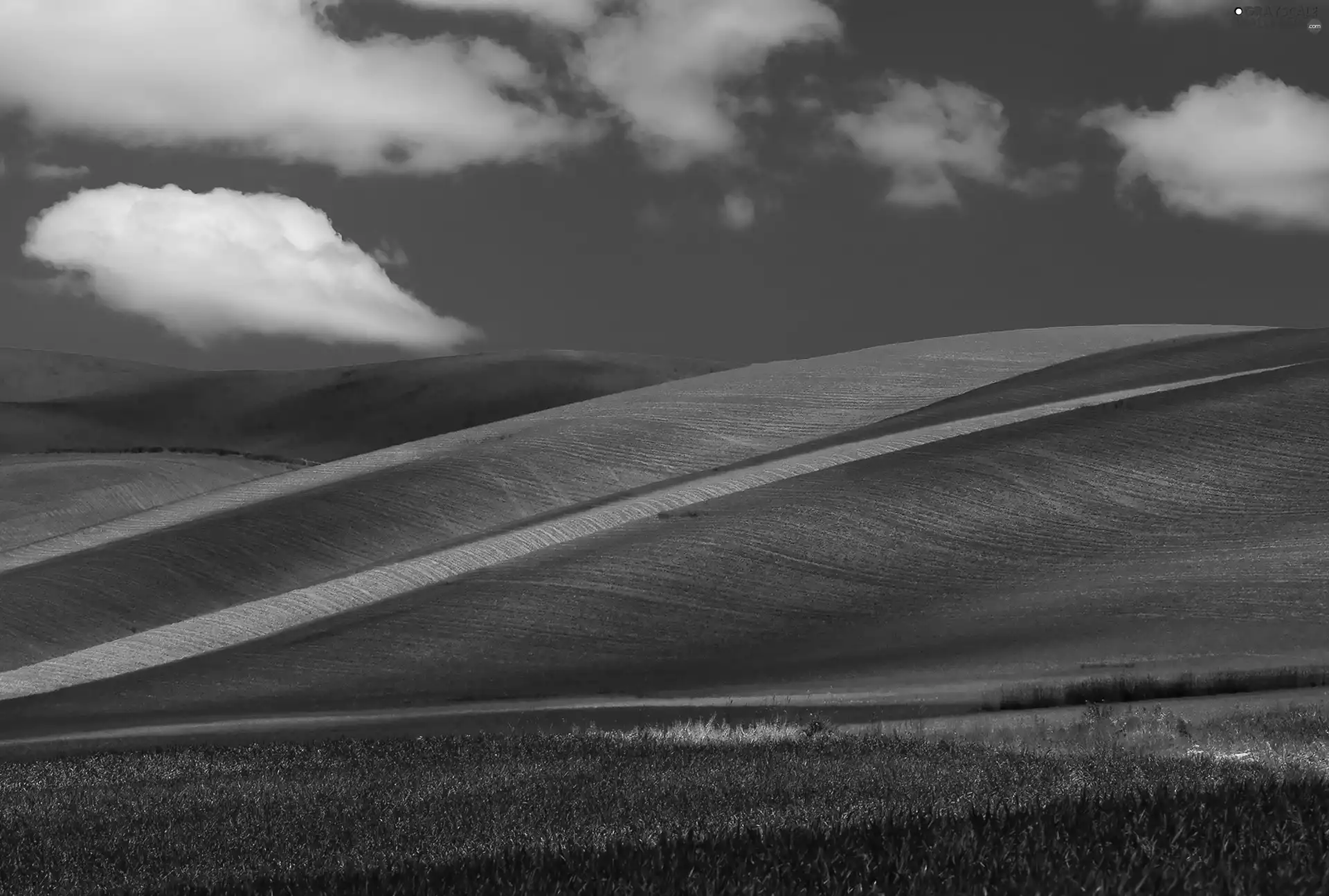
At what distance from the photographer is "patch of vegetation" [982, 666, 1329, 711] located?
1902cm

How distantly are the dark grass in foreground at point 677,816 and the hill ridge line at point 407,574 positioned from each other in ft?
54.1

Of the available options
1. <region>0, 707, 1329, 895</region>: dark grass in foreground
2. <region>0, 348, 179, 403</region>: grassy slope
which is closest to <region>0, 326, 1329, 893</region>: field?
<region>0, 707, 1329, 895</region>: dark grass in foreground

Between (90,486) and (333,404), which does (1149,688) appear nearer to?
(90,486)

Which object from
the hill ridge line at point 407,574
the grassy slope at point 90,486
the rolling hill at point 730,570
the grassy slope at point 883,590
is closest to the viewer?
the grassy slope at point 883,590

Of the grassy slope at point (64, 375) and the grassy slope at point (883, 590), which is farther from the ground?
the grassy slope at point (64, 375)

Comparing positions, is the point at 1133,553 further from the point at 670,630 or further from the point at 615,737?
the point at 615,737

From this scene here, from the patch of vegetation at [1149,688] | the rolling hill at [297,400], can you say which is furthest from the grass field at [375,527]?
the rolling hill at [297,400]

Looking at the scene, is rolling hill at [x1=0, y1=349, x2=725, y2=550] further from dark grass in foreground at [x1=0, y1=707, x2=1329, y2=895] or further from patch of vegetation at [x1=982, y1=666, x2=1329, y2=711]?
dark grass in foreground at [x1=0, y1=707, x2=1329, y2=895]

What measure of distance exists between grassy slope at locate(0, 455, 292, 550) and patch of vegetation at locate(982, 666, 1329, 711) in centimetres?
5332

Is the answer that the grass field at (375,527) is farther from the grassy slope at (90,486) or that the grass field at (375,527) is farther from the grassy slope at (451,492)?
the grassy slope at (90,486)

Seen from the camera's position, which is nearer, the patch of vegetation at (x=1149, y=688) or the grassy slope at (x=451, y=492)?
the patch of vegetation at (x=1149, y=688)

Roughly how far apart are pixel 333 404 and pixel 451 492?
113368 mm

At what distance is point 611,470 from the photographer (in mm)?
44469

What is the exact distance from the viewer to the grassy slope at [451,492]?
37.7 metres
